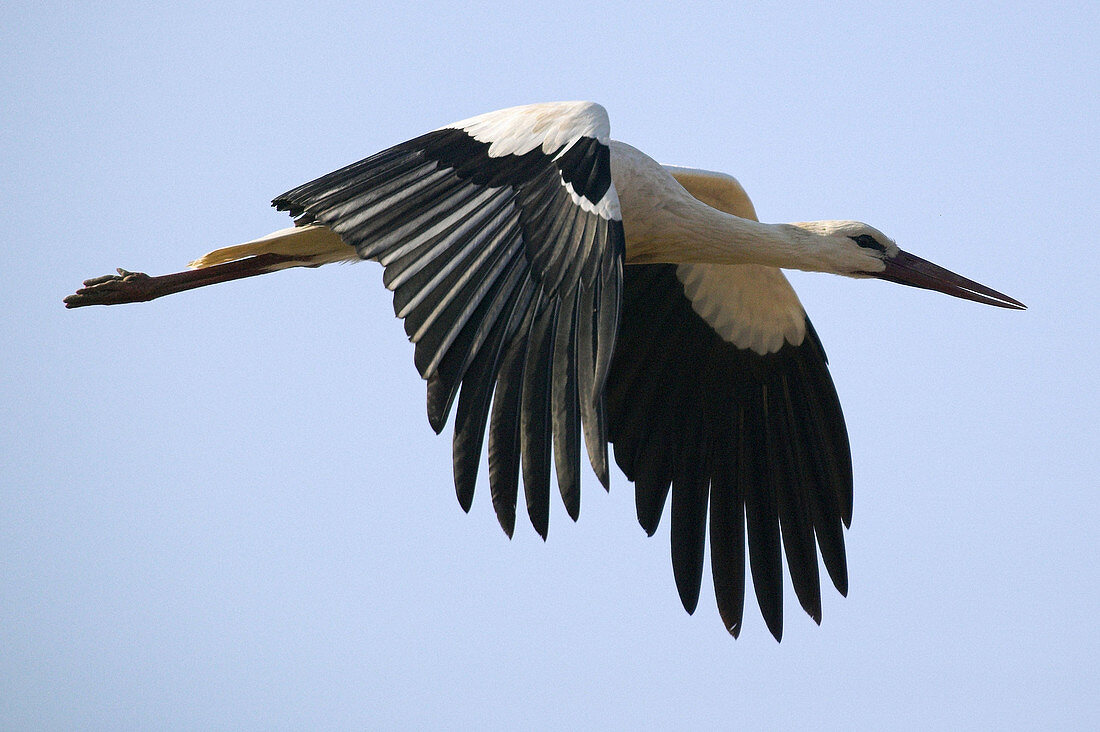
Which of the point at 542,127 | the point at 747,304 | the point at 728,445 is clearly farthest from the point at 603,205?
the point at 747,304

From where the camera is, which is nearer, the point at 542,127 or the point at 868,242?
the point at 542,127

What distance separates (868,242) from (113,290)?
3704 mm

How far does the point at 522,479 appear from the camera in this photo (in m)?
4.42

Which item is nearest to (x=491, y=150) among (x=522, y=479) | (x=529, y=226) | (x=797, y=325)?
(x=529, y=226)

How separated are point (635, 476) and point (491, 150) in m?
2.36

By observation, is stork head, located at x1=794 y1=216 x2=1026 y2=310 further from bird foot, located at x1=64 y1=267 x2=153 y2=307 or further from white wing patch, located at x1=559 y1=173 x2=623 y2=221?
bird foot, located at x1=64 y1=267 x2=153 y2=307

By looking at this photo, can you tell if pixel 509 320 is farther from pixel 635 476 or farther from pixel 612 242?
pixel 635 476

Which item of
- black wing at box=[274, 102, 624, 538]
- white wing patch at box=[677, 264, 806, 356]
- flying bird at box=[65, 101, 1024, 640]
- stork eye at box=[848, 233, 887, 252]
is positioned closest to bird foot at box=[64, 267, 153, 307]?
flying bird at box=[65, 101, 1024, 640]

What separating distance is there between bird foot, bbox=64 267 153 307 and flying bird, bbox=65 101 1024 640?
1cm

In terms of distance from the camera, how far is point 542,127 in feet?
18.0

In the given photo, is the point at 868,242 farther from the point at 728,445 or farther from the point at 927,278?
the point at 728,445

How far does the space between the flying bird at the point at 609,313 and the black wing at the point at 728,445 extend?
1 centimetres

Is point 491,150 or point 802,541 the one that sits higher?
point 491,150

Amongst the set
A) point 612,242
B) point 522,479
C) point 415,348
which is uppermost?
point 612,242
